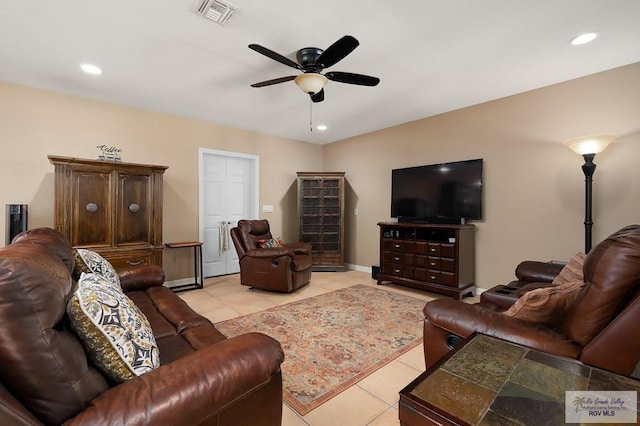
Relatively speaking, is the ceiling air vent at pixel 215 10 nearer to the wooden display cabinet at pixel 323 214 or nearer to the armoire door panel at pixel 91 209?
Result: the armoire door panel at pixel 91 209

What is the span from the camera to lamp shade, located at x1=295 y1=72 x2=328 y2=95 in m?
2.53

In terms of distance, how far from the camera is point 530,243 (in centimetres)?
344

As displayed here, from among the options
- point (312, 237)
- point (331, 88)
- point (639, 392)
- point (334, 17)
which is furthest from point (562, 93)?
point (312, 237)

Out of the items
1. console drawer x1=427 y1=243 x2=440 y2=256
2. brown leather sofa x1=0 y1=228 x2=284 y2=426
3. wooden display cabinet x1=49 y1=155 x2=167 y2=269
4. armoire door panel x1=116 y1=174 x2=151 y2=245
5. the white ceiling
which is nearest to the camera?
brown leather sofa x1=0 y1=228 x2=284 y2=426

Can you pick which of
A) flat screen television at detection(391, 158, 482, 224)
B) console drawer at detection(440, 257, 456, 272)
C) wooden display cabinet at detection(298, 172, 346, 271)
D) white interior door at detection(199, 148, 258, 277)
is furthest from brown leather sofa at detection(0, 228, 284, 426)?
wooden display cabinet at detection(298, 172, 346, 271)

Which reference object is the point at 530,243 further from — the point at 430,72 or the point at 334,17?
the point at 334,17

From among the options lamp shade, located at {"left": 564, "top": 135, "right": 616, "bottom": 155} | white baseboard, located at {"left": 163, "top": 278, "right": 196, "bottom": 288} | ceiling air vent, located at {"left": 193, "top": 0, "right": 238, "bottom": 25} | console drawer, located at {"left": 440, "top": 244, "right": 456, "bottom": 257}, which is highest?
ceiling air vent, located at {"left": 193, "top": 0, "right": 238, "bottom": 25}

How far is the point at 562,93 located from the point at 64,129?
19.6 ft

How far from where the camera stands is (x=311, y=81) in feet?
8.42

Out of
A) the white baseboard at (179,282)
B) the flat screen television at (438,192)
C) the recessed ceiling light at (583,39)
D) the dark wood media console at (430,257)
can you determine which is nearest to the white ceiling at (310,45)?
the recessed ceiling light at (583,39)

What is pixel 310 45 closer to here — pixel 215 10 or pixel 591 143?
pixel 215 10

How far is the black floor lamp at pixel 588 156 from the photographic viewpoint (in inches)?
105

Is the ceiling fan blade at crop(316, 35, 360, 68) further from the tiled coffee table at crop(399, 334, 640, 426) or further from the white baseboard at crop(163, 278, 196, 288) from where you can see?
the white baseboard at crop(163, 278, 196, 288)

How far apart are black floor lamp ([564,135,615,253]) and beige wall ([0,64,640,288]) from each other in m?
0.23
